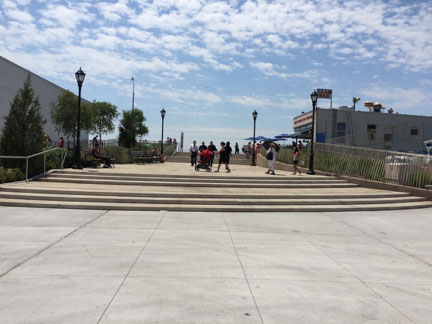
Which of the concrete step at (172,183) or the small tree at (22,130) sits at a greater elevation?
the small tree at (22,130)

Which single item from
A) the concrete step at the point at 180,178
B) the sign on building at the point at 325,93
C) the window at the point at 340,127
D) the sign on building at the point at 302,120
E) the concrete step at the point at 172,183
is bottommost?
the concrete step at the point at 172,183

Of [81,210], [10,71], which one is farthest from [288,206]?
[10,71]

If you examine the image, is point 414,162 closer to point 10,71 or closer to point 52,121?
point 10,71

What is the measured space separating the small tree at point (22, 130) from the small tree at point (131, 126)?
30175 mm

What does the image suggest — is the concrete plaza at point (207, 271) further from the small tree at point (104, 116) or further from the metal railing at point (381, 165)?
the small tree at point (104, 116)

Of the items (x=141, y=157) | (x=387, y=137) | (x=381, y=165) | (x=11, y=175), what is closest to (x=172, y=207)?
(x=11, y=175)

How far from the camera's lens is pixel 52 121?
3853 cm

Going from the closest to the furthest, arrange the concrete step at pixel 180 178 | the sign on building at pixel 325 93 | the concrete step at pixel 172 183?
the concrete step at pixel 172 183 < the concrete step at pixel 180 178 < the sign on building at pixel 325 93

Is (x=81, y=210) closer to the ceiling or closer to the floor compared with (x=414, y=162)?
closer to the floor

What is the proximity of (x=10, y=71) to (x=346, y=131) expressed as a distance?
1345 inches

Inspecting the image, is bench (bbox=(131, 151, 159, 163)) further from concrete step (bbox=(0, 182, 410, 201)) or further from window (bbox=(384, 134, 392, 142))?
window (bbox=(384, 134, 392, 142))

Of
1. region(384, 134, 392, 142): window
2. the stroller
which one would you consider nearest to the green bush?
the stroller

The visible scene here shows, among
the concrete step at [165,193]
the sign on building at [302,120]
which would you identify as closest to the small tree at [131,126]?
the sign on building at [302,120]

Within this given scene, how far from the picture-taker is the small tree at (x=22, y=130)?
13.4 meters
